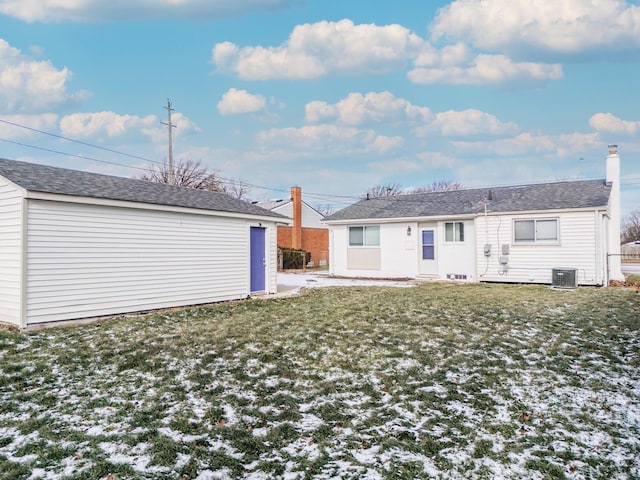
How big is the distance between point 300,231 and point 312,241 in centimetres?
189

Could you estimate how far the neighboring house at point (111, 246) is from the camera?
802 centimetres

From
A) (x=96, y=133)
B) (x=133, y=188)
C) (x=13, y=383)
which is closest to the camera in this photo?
(x=13, y=383)

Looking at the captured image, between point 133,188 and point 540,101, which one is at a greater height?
point 540,101

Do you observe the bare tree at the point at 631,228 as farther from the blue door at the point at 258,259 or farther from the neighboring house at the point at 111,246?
the neighboring house at the point at 111,246

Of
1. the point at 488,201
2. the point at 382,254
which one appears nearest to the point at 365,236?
the point at 382,254

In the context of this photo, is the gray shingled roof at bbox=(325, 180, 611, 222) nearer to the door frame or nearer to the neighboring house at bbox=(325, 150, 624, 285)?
the neighboring house at bbox=(325, 150, 624, 285)

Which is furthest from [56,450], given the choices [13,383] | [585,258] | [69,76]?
[69,76]

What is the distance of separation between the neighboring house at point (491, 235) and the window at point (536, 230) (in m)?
0.03

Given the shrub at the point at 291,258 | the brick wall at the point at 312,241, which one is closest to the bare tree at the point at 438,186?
the brick wall at the point at 312,241

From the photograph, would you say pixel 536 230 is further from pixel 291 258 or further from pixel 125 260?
pixel 291 258

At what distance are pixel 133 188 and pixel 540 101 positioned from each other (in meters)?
16.4

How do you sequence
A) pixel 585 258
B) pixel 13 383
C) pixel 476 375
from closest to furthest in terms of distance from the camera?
1. pixel 13 383
2. pixel 476 375
3. pixel 585 258

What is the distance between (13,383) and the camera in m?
5.06

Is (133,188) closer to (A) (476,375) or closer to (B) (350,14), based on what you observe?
(A) (476,375)
